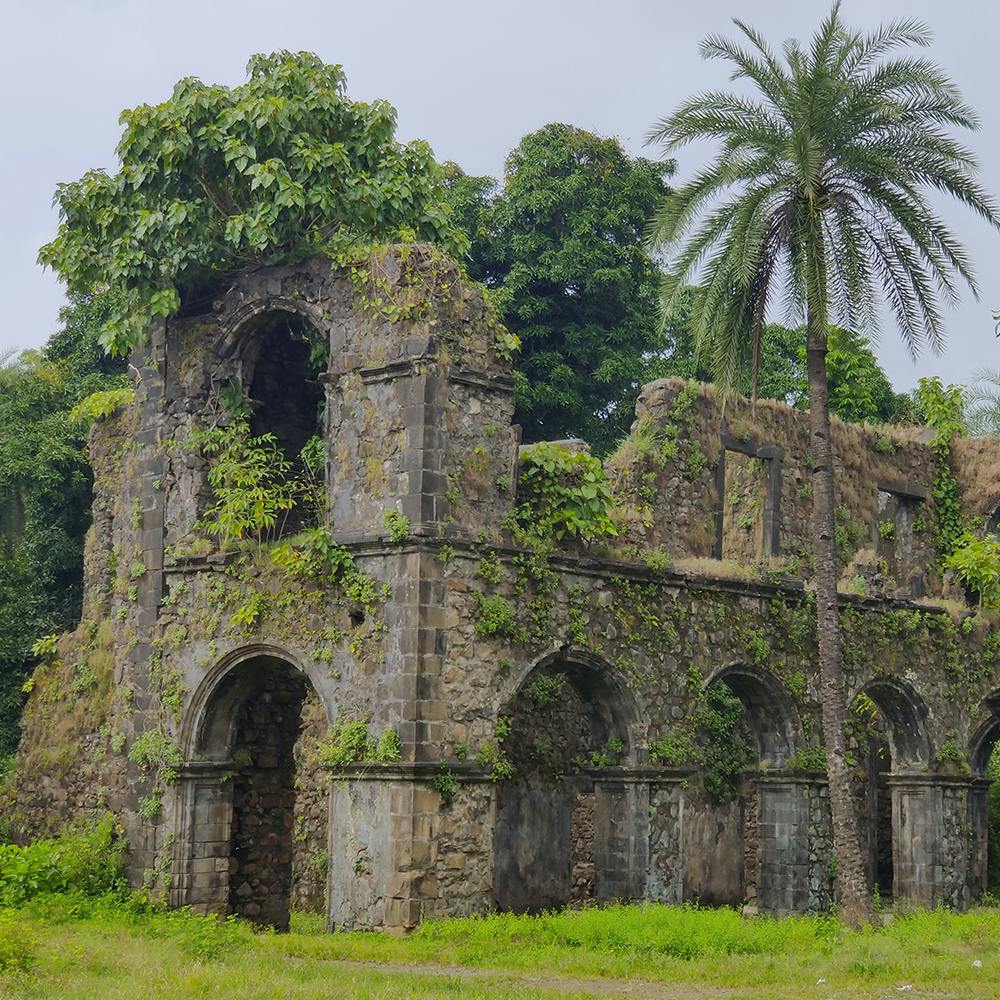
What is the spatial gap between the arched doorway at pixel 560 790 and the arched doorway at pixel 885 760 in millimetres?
4070

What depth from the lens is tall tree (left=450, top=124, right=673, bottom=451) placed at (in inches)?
1315

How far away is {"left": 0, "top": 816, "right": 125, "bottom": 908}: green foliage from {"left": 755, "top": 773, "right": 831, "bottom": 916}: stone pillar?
7.99 metres

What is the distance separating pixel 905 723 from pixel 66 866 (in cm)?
1178

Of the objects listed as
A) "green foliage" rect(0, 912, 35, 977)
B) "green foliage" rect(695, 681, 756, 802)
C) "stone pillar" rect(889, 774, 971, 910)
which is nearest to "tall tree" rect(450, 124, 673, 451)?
"green foliage" rect(695, 681, 756, 802)

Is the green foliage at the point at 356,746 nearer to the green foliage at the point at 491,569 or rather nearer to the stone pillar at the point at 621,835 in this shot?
the green foliage at the point at 491,569

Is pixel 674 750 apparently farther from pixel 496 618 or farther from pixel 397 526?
pixel 397 526

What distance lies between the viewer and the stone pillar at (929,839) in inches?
931

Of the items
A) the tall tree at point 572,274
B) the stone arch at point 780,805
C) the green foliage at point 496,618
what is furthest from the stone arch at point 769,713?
the tall tree at point 572,274

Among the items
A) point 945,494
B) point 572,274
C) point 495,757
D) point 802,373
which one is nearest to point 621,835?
point 495,757

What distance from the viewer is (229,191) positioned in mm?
20172

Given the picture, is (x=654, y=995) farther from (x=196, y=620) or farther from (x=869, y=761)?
(x=869, y=761)

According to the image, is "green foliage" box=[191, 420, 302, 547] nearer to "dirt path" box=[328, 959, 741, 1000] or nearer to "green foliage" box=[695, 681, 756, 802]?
"dirt path" box=[328, 959, 741, 1000]

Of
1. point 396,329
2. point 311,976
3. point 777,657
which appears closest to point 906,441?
point 777,657

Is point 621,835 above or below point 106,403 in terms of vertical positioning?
below
